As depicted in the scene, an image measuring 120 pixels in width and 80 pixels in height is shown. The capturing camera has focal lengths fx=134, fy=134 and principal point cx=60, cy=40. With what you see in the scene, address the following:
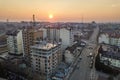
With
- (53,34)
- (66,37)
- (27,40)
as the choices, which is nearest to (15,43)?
(27,40)

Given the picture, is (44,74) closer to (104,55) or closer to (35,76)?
(35,76)

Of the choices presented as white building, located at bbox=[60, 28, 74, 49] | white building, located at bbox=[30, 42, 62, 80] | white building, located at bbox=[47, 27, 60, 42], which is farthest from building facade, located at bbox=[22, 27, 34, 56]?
white building, located at bbox=[47, 27, 60, 42]

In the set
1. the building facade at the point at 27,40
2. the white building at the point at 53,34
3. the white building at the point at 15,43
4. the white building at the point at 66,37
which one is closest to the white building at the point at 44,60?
the building facade at the point at 27,40

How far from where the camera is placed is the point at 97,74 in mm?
6336

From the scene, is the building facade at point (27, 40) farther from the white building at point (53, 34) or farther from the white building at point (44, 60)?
the white building at point (53, 34)

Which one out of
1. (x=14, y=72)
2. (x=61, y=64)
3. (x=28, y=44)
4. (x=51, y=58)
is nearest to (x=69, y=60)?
(x=61, y=64)

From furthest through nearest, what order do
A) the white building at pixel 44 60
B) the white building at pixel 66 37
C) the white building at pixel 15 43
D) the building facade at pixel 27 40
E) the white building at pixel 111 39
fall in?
1. the white building at pixel 111 39
2. the white building at pixel 66 37
3. the white building at pixel 15 43
4. the building facade at pixel 27 40
5. the white building at pixel 44 60

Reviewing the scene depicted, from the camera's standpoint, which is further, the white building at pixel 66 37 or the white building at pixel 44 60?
the white building at pixel 66 37

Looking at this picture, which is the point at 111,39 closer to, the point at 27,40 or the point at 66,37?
the point at 66,37

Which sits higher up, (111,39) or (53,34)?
(53,34)

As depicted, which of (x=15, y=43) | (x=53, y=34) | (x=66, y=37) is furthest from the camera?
(x=53, y=34)

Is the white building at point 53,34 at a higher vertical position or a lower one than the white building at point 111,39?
higher

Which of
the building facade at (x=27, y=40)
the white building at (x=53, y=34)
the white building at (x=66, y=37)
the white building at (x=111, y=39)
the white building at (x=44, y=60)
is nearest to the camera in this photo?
the white building at (x=44, y=60)

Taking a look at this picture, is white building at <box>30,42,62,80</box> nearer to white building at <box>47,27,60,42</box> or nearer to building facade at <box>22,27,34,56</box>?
building facade at <box>22,27,34,56</box>
